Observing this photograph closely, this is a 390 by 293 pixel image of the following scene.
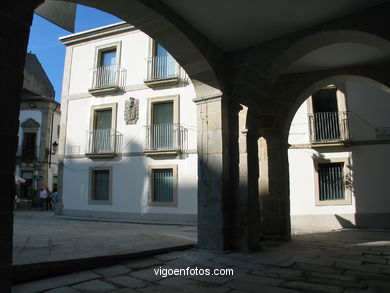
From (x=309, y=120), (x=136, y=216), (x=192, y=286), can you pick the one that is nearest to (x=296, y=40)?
(x=192, y=286)

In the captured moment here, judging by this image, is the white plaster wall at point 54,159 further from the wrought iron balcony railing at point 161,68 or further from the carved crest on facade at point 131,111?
the wrought iron balcony railing at point 161,68

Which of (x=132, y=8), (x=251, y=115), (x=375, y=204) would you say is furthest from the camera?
(x=375, y=204)

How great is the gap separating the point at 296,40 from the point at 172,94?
24.8 feet

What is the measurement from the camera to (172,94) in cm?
1167

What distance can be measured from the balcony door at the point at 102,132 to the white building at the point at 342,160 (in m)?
6.81

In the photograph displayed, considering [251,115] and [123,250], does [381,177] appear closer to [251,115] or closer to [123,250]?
[251,115]

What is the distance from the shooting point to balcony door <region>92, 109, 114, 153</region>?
12.5 metres

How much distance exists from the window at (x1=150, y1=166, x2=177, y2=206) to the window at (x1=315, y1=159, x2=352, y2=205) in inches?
188

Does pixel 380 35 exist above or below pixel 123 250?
above

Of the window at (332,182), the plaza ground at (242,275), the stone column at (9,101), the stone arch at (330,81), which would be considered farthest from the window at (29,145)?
the stone column at (9,101)

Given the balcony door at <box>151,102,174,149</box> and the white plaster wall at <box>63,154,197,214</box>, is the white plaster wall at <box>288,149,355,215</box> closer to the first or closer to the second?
the white plaster wall at <box>63,154,197,214</box>

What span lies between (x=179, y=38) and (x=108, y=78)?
371 inches

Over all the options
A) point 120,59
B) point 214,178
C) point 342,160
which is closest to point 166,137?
point 120,59

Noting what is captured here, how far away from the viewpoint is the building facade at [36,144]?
19.9 meters
